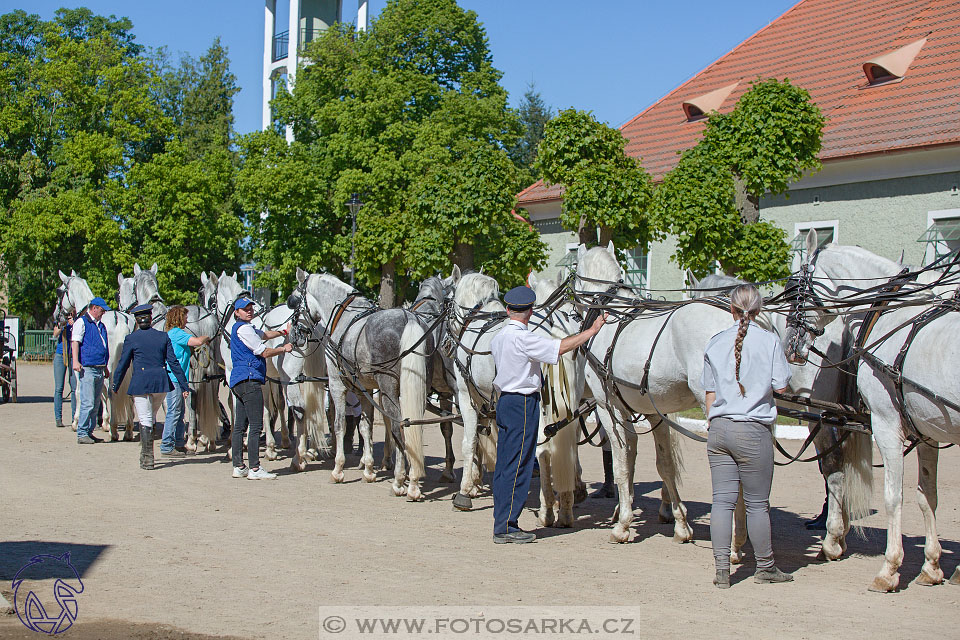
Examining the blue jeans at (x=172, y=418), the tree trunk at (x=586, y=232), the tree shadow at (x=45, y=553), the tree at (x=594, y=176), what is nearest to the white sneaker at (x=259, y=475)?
the blue jeans at (x=172, y=418)

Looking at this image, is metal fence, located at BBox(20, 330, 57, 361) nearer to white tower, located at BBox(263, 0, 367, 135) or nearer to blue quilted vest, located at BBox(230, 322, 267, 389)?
white tower, located at BBox(263, 0, 367, 135)

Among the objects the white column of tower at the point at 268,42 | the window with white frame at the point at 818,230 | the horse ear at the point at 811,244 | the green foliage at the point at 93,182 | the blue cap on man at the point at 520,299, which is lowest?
the blue cap on man at the point at 520,299

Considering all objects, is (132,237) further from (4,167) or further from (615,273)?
(615,273)

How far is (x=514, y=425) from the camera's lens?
7.54 metres

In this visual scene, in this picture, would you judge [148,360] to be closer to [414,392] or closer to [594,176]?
[414,392]

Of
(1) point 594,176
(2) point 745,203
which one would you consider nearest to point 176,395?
(1) point 594,176

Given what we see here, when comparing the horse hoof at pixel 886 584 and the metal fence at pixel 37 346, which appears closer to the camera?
the horse hoof at pixel 886 584

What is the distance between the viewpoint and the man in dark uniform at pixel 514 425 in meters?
7.52

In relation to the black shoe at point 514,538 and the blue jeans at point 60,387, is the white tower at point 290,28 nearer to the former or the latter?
the blue jeans at point 60,387

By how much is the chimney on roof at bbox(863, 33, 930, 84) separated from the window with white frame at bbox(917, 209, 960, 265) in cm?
365

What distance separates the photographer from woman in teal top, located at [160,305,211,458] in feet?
40.7

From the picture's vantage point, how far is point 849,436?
6969 millimetres

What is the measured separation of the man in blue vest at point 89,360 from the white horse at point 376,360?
13.2 ft

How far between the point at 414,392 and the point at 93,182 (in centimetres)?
3236
